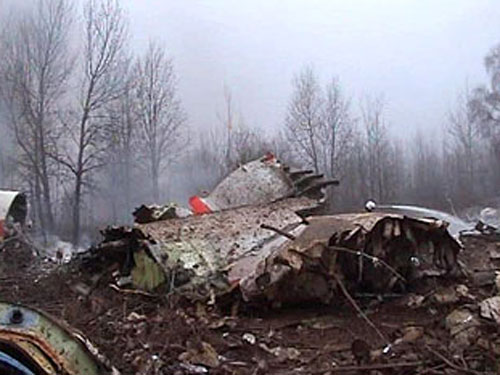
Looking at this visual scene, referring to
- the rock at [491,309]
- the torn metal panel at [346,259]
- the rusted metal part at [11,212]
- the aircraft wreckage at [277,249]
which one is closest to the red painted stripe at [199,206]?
the aircraft wreckage at [277,249]

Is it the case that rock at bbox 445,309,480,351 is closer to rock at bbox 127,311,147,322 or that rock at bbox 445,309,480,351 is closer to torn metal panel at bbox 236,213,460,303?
torn metal panel at bbox 236,213,460,303

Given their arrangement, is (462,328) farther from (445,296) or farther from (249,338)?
(249,338)

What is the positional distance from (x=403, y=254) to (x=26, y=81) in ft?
44.1

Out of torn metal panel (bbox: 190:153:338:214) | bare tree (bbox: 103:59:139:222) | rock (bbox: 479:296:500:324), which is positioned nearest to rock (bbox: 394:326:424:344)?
rock (bbox: 479:296:500:324)

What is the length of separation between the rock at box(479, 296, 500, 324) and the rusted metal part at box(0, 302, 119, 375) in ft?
9.05

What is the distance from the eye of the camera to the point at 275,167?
26.8 ft

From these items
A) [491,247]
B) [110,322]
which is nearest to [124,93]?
[491,247]

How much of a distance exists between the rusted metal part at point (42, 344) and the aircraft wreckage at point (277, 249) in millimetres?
2826

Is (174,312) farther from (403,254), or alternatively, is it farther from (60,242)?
(60,242)

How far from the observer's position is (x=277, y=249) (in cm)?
527

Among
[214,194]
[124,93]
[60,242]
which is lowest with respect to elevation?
[60,242]

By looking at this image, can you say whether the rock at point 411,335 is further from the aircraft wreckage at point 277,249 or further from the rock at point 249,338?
the rock at point 249,338

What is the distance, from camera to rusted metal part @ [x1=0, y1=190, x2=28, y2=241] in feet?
31.6

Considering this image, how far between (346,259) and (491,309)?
47.6 inches
